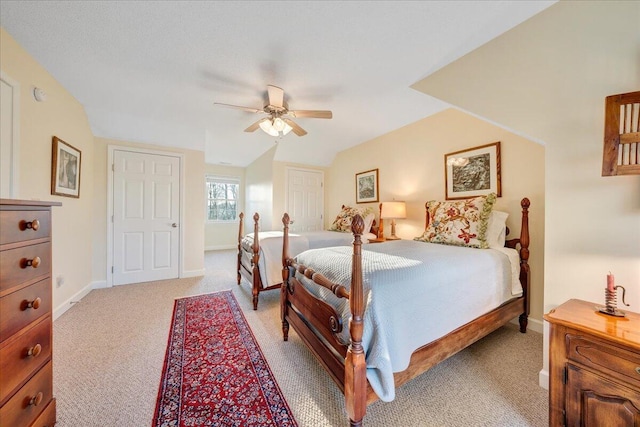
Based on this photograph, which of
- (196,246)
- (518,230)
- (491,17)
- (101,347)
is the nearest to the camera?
(491,17)

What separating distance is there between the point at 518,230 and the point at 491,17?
195cm

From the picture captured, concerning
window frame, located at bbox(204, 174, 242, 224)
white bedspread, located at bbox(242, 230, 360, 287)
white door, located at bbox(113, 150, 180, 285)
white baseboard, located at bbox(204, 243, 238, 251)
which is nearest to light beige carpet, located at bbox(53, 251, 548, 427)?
white bedspread, located at bbox(242, 230, 360, 287)

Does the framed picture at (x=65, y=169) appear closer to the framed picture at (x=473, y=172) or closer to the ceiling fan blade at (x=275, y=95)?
the ceiling fan blade at (x=275, y=95)

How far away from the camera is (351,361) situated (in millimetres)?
1172

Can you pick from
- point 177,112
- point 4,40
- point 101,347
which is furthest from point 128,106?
point 101,347

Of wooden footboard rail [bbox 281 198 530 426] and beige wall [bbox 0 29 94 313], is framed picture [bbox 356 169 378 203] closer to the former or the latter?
wooden footboard rail [bbox 281 198 530 426]

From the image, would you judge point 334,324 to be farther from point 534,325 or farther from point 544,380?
point 534,325

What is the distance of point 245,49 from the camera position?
78.4 inches

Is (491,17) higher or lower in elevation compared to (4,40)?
higher

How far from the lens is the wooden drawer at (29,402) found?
93cm

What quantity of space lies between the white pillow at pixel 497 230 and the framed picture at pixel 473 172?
0.34 meters

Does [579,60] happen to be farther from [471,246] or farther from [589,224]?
[471,246]

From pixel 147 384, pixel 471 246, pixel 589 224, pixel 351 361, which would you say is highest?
pixel 589 224

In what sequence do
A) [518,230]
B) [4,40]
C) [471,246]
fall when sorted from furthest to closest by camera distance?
1. [518,230]
2. [471,246]
3. [4,40]
